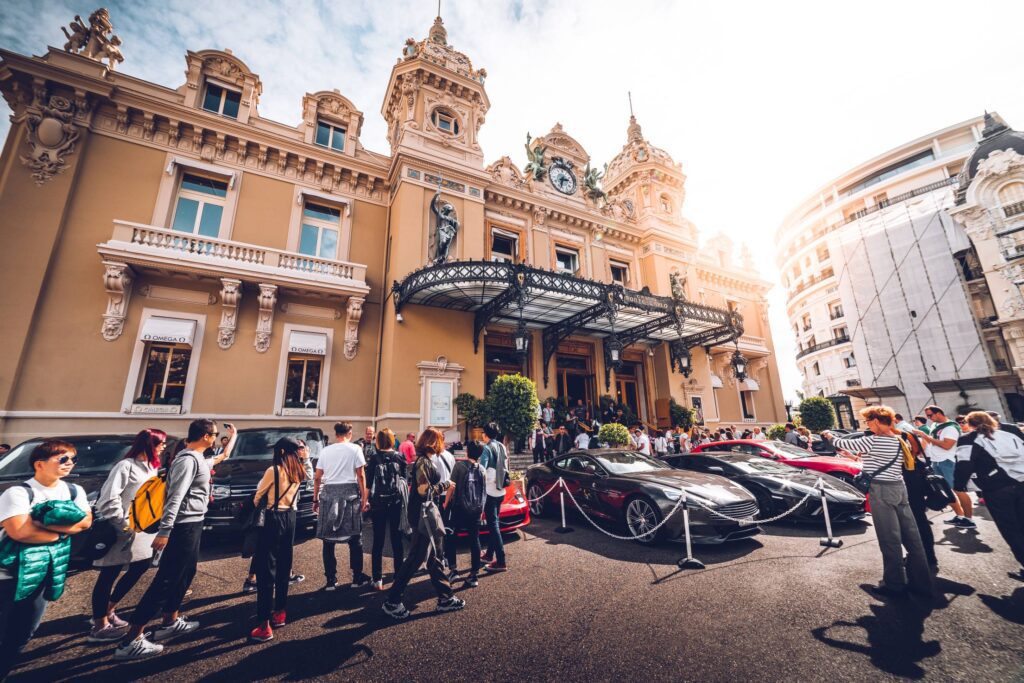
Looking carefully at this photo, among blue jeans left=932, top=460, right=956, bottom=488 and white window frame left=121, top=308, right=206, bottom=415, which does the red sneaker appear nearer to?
white window frame left=121, top=308, right=206, bottom=415

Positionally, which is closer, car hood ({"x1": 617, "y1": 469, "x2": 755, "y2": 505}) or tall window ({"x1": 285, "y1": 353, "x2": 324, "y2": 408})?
car hood ({"x1": 617, "y1": 469, "x2": 755, "y2": 505})

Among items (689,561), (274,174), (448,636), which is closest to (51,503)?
(448,636)

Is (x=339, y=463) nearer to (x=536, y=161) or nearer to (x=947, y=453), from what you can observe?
(x=947, y=453)

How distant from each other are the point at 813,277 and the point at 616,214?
37.5 meters

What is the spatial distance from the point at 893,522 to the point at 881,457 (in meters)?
0.70

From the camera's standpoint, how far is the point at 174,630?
3.61 meters

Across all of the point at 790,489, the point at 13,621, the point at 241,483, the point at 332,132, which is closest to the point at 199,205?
the point at 332,132

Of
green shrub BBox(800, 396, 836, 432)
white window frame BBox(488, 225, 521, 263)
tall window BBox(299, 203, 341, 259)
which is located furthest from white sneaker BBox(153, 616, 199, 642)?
green shrub BBox(800, 396, 836, 432)

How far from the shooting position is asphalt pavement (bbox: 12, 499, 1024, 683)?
3008mm

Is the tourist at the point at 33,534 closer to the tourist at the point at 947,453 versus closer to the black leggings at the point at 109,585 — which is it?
the black leggings at the point at 109,585

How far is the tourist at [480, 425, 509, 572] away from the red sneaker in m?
2.56

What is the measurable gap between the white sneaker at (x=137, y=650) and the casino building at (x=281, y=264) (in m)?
8.91

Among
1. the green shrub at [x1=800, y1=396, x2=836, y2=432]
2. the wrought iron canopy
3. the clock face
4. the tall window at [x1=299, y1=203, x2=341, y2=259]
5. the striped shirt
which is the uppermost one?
the clock face

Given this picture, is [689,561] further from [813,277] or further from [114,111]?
[813,277]
